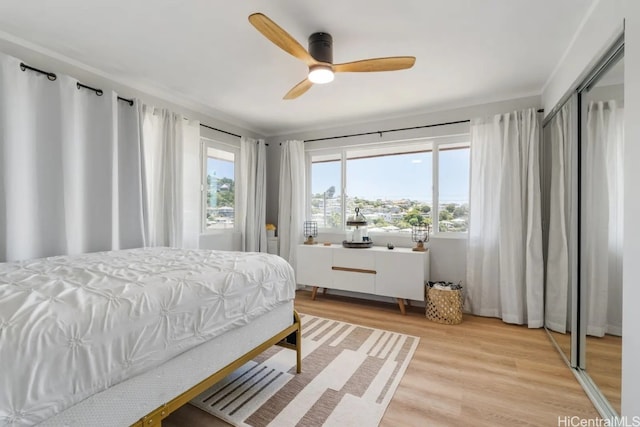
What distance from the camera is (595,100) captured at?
1.94 meters

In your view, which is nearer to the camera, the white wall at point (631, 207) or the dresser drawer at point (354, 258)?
the white wall at point (631, 207)

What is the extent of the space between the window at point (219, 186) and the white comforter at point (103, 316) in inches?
77.1

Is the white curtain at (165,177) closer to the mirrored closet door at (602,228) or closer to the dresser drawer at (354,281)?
the dresser drawer at (354,281)

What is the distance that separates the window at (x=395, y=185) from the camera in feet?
12.3

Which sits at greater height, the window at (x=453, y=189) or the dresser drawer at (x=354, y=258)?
the window at (x=453, y=189)

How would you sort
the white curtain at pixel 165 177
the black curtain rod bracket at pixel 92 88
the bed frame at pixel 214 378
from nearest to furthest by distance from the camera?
the bed frame at pixel 214 378 → the black curtain rod bracket at pixel 92 88 → the white curtain at pixel 165 177

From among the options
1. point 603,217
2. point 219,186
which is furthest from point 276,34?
point 219,186

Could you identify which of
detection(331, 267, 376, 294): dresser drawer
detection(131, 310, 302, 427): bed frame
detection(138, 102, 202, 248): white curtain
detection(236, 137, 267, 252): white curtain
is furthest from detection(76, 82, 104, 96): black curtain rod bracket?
detection(331, 267, 376, 294): dresser drawer

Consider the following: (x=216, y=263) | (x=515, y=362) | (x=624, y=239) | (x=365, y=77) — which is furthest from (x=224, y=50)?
(x=515, y=362)

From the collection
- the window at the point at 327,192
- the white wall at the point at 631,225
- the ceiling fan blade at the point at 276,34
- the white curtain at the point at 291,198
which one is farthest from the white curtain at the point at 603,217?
the white curtain at the point at 291,198

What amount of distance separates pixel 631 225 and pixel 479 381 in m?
1.39

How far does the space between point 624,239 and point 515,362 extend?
1437 millimetres

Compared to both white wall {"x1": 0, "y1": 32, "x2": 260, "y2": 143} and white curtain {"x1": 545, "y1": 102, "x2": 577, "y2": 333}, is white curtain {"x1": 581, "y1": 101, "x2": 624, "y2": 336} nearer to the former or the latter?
white curtain {"x1": 545, "y1": 102, "x2": 577, "y2": 333}

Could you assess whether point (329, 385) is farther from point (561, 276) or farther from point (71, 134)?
point (71, 134)
